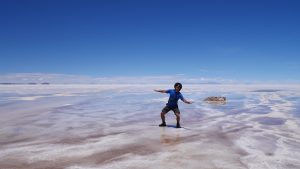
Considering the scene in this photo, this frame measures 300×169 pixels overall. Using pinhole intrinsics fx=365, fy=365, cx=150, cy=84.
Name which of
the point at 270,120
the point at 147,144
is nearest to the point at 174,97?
the point at 147,144

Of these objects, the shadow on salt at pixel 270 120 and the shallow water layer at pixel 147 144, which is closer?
the shallow water layer at pixel 147 144

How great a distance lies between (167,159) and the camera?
7570 millimetres

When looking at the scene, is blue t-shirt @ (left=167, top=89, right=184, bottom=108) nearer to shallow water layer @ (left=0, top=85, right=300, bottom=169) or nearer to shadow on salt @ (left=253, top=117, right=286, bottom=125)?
shallow water layer @ (left=0, top=85, right=300, bottom=169)

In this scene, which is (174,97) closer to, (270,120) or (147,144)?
(147,144)

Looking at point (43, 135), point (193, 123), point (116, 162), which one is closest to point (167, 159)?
point (116, 162)

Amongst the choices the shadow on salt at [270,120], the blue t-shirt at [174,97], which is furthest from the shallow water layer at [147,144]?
the blue t-shirt at [174,97]

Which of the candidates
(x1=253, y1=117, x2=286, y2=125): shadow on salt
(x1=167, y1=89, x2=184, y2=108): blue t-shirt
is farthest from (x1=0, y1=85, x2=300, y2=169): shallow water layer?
(x1=167, y1=89, x2=184, y2=108): blue t-shirt

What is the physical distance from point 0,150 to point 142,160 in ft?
11.1

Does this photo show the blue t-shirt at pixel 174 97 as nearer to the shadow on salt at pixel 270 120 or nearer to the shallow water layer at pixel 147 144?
the shallow water layer at pixel 147 144

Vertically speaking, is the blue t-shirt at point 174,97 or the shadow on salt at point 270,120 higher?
the blue t-shirt at point 174,97

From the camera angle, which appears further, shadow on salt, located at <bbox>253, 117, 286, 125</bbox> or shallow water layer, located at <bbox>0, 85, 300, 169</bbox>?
shadow on salt, located at <bbox>253, 117, 286, 125</bbox>

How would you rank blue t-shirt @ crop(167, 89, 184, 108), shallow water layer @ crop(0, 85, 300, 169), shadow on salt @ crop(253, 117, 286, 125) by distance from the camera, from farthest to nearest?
shadow on salt @ crop(253, 117, 286, 125) < blue t-shirt @ crop(167, 89, 184, 108) < shallow water layer @ crop(0, 85, 300, 169)

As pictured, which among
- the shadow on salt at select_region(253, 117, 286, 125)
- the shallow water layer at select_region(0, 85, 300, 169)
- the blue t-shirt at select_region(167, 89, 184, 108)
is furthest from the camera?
the shadow on salt at select_region(253, 117, 286, 125)

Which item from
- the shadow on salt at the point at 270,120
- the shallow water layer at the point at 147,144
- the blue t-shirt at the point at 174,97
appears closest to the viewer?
the shallow water layer at the point at 147,144
